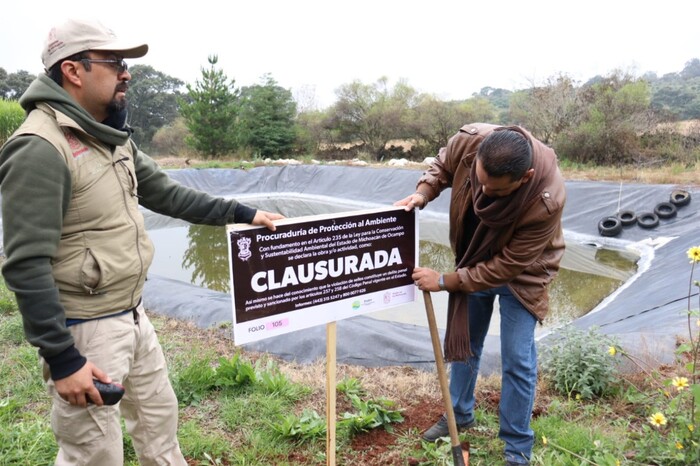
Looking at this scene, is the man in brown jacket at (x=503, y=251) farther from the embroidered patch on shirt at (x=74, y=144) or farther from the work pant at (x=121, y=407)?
the embroidered patch on shirt at (x=74, y=144)

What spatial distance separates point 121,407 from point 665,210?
10.2m

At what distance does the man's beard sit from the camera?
1.60m

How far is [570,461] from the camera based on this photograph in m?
2.13

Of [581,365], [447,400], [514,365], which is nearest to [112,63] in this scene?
[447,400]

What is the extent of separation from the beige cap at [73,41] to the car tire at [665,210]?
33.2 ft

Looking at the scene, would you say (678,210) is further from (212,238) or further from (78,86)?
(78,86)

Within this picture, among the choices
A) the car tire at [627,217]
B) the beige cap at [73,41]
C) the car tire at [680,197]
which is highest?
the beige cap at [73,41]

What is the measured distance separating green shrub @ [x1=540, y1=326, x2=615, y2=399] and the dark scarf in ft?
3.24

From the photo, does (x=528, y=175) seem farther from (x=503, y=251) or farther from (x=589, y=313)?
(x=589, y=313)

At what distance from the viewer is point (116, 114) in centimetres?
161

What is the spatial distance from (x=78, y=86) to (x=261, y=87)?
2338 cm

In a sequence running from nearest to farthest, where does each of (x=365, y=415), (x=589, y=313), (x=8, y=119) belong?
(x=365, y=415) < (x=589, y=313) < (x=8, y=119)

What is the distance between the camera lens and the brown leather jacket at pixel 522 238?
2.01 metres

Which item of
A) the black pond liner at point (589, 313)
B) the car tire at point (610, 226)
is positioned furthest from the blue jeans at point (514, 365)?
the car tire at point (610, 226)
